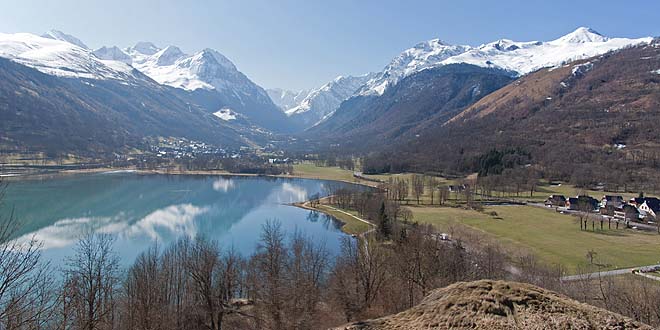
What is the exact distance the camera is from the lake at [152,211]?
56375 millimetres

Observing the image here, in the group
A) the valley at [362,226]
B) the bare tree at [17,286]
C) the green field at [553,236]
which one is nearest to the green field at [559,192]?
the valley at [362,226]

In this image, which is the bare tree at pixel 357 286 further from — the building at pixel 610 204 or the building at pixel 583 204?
the building at pixel 610 204

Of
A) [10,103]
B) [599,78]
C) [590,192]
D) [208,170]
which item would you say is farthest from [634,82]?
[10,103]

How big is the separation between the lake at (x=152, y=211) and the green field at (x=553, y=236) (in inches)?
781

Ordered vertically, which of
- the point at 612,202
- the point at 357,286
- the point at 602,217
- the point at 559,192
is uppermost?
the point at 559,192

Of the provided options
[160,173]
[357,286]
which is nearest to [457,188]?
[357,286]

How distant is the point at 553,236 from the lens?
166 ft

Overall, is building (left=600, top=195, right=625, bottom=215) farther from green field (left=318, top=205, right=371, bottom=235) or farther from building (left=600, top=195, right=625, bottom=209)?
green field (left=318, top=205, right=371, bottom=235)

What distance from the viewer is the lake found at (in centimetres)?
5638

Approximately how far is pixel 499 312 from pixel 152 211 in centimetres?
7854

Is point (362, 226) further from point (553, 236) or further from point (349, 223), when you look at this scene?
point (553, 236)

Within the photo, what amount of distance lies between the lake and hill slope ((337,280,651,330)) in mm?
35668

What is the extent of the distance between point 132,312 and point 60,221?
53586 millimetres

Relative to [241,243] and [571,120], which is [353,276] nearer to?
[241,243]
